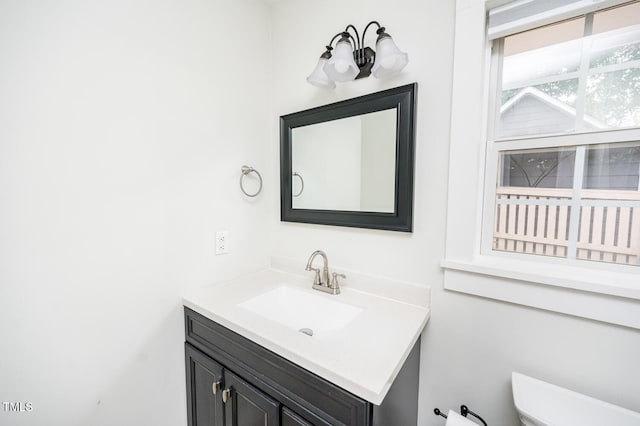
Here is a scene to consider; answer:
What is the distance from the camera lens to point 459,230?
39.5 inches

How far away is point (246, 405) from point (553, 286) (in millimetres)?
1184

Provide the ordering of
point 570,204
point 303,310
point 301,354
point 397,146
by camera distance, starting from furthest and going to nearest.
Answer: point 303,310 → point 397,146 → point 570,204 → point 301,354

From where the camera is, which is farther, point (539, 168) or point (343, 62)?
point (343, 62)

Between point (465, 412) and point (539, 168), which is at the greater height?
point (539, 168)

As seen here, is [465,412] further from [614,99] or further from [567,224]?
[614,99]

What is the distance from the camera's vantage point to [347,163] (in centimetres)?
132

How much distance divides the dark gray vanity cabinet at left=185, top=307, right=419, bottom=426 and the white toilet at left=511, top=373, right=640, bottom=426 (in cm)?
36

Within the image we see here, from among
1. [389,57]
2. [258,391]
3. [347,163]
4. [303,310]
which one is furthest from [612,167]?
[258,391]

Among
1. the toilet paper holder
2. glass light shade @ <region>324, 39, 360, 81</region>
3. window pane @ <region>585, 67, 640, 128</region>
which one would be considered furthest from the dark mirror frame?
the toilet paper holder

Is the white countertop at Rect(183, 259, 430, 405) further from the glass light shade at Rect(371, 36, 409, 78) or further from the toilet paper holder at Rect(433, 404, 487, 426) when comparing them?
the glass light shade at Rect(371, 36, 409, 78)

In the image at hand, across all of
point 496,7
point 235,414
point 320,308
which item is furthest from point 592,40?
point 235,414

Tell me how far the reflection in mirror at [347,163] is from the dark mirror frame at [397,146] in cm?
3

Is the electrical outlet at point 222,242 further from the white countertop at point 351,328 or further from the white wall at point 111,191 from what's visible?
the white countertop at point 351,328

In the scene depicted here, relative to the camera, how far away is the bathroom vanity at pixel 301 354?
74cm
